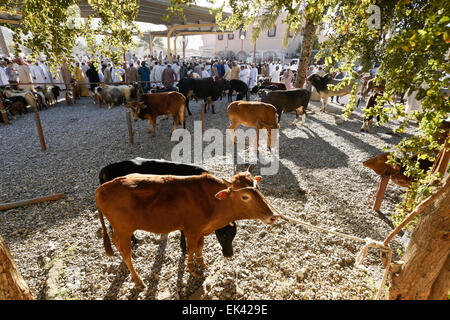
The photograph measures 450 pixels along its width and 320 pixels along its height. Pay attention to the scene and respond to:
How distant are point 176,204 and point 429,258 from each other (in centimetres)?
242

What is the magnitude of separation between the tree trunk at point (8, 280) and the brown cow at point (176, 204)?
0.90m

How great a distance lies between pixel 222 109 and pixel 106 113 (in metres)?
5.93

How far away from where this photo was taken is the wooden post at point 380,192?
4.44 meters

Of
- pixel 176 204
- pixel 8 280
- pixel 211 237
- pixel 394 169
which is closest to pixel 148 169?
pixel 176 204

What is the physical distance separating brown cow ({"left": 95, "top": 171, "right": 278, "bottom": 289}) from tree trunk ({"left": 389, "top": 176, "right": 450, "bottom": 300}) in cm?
126

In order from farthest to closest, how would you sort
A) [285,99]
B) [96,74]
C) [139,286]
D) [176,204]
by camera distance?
[96,74] < [285,99] < [139,286] < [176,204]

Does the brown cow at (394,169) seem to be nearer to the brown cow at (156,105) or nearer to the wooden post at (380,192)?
the wooden post at (380,192)

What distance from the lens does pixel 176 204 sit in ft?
9.24

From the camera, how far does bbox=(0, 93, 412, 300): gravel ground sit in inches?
125

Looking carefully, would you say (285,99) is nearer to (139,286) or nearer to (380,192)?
(380,192)

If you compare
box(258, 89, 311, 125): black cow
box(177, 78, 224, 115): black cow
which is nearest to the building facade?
box(177, 78, 224, 115): black cow

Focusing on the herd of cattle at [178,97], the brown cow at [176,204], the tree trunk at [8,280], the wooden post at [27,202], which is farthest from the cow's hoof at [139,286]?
the herd of cattle at [178,97]
